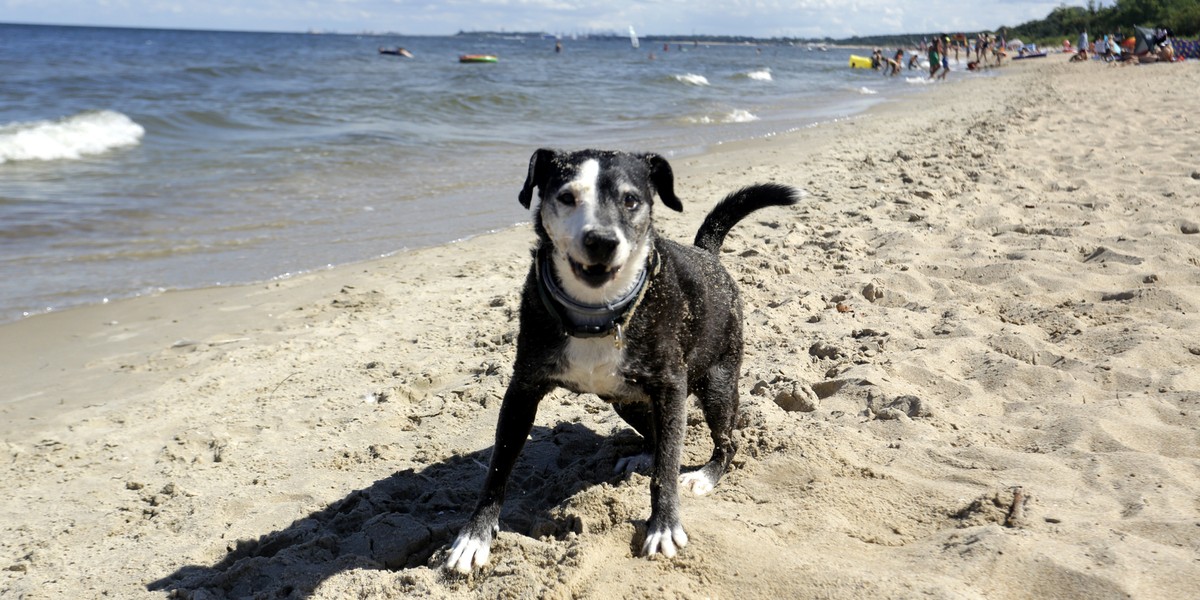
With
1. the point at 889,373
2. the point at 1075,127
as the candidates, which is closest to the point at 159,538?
the point at 889,373

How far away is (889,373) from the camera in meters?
4.52

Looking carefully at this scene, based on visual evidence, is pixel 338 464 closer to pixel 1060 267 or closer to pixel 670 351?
pixel 670 351

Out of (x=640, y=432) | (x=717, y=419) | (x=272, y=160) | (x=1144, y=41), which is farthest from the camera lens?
(x=1144, y=41)

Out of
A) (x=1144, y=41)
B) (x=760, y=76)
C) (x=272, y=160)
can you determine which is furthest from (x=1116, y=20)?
(x=272, y=160)

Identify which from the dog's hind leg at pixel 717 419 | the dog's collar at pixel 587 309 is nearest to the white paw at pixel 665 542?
the dog's hind leg at pixel 717 419

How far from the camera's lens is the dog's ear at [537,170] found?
3525 mm

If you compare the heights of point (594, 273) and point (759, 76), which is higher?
point (759, 76)

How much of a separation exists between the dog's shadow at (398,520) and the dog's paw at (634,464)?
6 centimetres

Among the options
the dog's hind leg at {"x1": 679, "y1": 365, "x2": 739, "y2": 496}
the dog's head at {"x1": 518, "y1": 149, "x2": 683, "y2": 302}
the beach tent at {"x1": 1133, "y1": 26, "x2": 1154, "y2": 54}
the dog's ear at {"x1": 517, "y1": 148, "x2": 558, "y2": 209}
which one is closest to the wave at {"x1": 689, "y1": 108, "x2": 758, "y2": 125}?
the dog's hind leg at {"x1": 679, "y1": 365, "x2": 739, "y2": 496}

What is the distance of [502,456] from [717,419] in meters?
1.02

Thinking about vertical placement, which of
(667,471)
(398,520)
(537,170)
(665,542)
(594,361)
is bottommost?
(398,520)

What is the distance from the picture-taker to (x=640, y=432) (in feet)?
13.5

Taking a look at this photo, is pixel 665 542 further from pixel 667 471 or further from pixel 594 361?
pixel 594 361

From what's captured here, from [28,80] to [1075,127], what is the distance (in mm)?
29572
